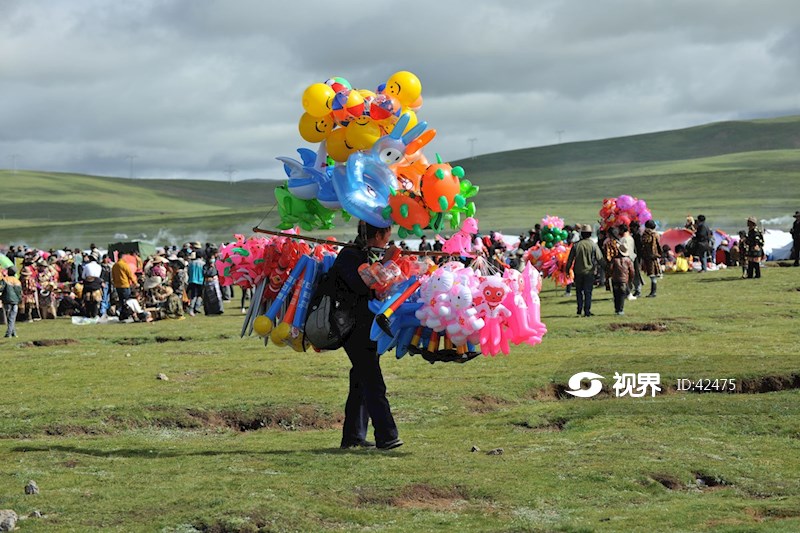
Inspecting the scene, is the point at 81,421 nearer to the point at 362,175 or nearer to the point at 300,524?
the point at 362,175

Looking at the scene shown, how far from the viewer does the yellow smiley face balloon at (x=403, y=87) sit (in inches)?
503

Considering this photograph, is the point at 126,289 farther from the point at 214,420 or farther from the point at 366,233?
the point at 366,233

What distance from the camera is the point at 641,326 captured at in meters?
24.2

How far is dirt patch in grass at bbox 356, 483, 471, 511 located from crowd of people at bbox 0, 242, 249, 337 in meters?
22.3

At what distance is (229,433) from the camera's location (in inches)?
573

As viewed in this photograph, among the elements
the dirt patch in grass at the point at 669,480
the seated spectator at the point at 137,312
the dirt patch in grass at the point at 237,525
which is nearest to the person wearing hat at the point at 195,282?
the seated spectator at the point at 137,312

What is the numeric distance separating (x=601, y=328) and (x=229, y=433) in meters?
11.8

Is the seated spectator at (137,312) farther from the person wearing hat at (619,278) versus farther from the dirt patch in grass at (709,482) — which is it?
the dirt patch in grass at (709,482)

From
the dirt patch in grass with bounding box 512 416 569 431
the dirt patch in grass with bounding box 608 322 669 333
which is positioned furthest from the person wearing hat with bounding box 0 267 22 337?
the dirt patch in grass with bounding box 512 416 569 431

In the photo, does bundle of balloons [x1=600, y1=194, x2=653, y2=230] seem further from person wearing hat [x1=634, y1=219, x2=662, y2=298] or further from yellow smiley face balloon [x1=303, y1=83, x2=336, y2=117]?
yellow smiley face balloon [x1=303, y1=83, x2=336, y2=117]

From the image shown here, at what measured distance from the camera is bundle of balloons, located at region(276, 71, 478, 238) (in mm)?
11680

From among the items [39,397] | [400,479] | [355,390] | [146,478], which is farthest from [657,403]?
[39,397]

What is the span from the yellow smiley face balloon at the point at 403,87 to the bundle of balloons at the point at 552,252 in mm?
21679

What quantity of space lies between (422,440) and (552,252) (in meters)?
23.1
